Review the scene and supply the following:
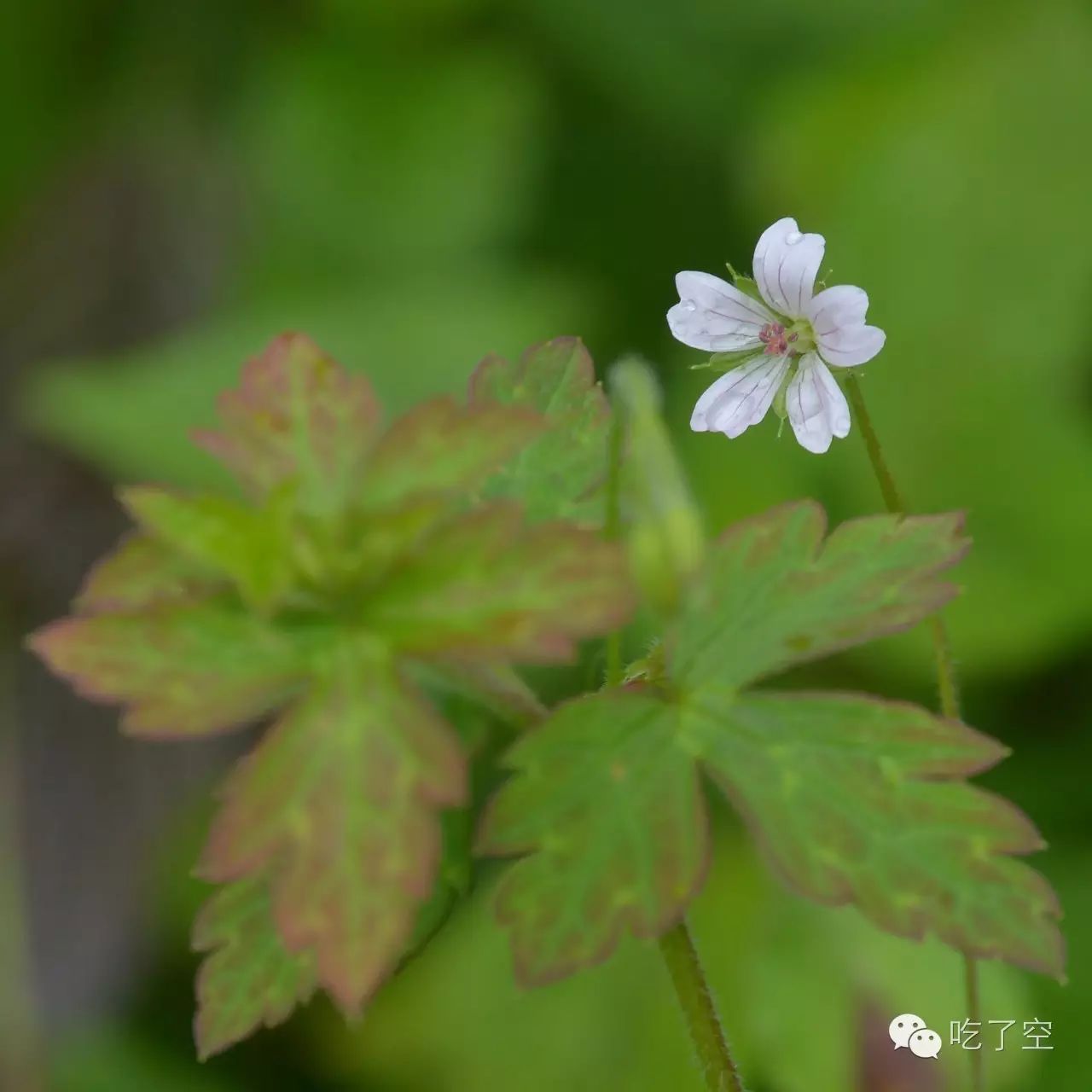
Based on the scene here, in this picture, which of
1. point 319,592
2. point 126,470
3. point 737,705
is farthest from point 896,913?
point 126,470

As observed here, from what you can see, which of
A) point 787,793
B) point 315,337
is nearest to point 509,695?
point 787,793

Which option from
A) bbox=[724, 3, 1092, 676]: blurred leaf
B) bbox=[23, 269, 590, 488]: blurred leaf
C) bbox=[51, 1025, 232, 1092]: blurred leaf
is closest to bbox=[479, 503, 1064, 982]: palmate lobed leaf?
bbox=[724, 3, 1092, 676]: blurred leaf

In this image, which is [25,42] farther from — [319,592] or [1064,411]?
[319,592]

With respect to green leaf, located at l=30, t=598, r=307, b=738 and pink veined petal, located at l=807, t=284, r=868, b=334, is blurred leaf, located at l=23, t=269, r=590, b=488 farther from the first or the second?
green leaf, located at l=30, t=598, r=307, b=738

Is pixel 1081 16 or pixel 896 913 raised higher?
pixel 1081 16

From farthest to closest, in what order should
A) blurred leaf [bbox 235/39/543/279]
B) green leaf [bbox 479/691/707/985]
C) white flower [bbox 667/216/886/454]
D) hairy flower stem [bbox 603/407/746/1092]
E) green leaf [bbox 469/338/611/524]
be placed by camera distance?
blurred leaf [bbox 235/39/543/279] < white flower [bbox 667/216/886/454] < green leaf [bbox 469/338/611/524] < hairy flower stem [bbox 603/407/746/1092] < green leaf [bbox 479/691/707/985]

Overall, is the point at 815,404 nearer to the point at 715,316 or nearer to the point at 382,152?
the point at 715,316
